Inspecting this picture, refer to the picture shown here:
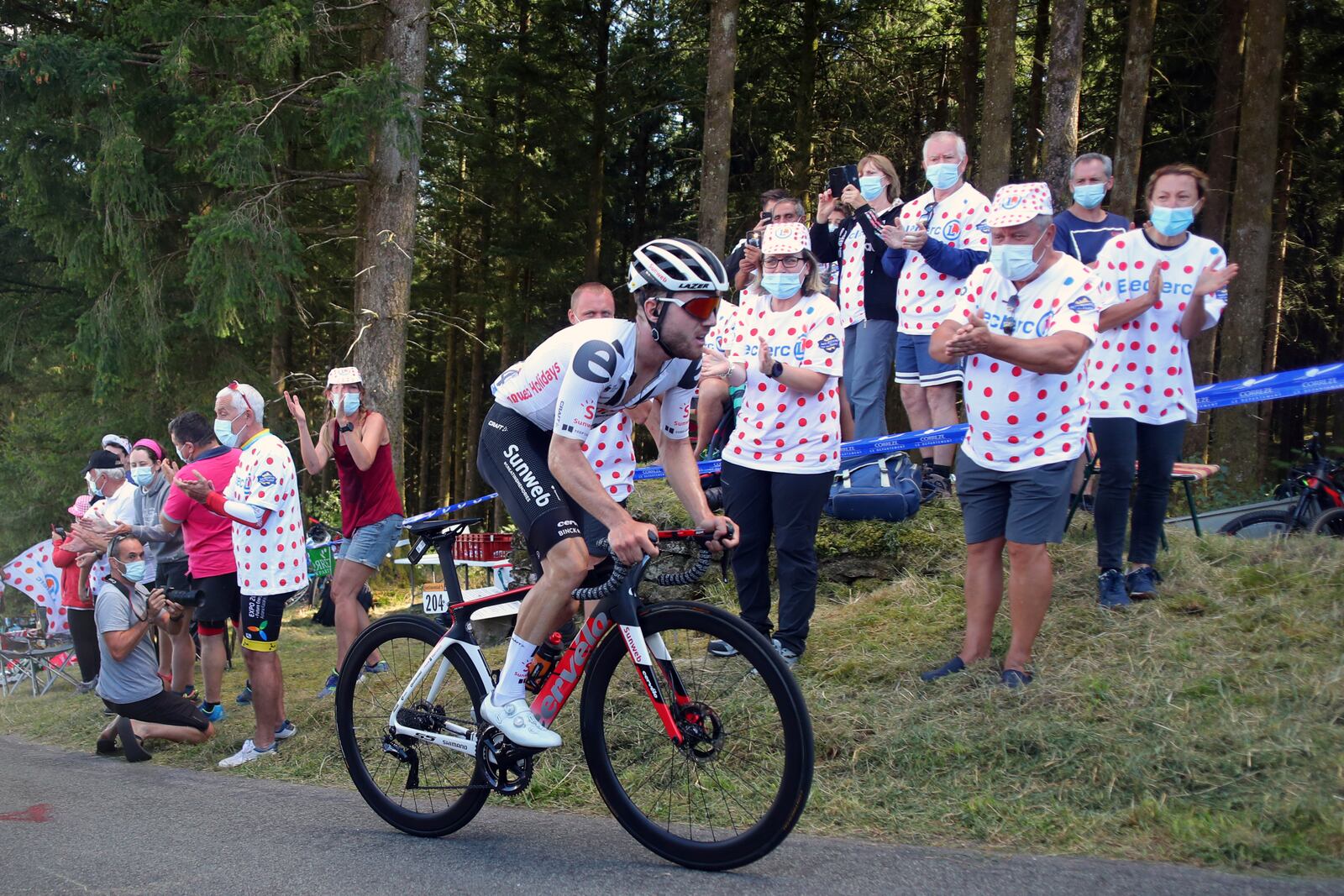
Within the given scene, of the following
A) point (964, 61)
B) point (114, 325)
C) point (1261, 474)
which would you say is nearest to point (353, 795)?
point (114, 325)

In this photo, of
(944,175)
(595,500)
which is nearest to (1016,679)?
(595,500)

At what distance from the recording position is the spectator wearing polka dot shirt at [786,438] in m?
6.40

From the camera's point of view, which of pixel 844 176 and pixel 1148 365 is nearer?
pixel 1148 365

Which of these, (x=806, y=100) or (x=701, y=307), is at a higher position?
(x=806, y=100)

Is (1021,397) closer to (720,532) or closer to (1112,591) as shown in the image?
(1112,591)

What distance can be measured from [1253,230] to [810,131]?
917cm

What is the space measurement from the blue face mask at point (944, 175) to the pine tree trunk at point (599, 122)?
15929 mm

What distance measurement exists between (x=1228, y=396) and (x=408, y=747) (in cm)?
602

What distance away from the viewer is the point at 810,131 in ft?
70.9

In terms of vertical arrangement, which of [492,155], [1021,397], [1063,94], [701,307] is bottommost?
[1021,397]

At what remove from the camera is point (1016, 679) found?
5.66 metres

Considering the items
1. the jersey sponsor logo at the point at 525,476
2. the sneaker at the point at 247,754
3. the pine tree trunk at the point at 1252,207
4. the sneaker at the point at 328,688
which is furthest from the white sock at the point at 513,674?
the pine tree trunk at the point at 1252,207

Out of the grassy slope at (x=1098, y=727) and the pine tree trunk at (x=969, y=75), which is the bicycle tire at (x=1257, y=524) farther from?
the pine tree trunk at (x=969, y=75)

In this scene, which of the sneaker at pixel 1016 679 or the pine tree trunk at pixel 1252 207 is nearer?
the sneaker at pixel 1016 679
